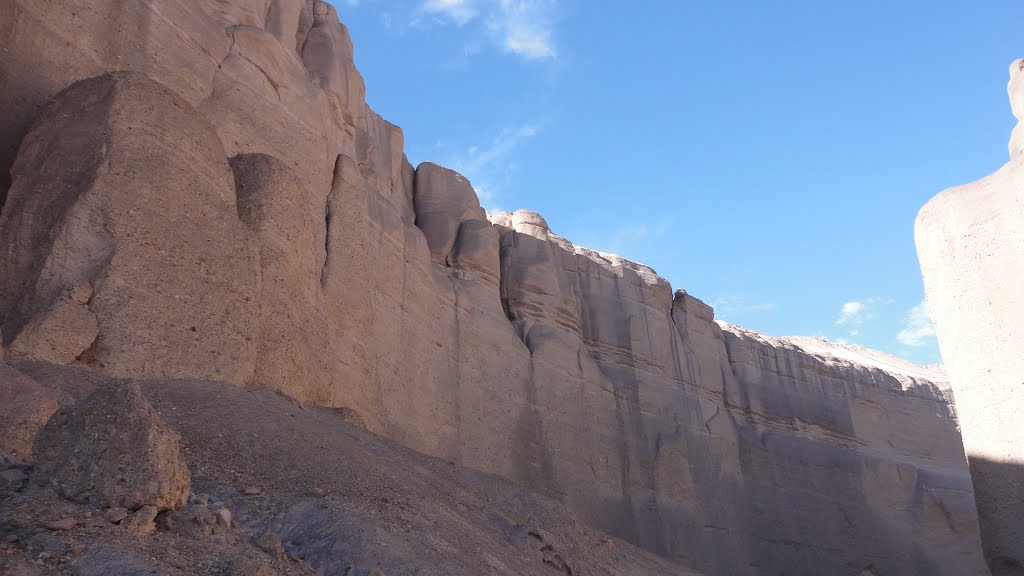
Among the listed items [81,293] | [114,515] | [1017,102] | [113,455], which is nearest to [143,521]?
[114,515]

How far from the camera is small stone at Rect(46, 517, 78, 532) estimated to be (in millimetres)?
5207

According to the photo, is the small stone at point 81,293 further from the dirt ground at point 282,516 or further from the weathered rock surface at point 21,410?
the weathered rock surface at point 21,410

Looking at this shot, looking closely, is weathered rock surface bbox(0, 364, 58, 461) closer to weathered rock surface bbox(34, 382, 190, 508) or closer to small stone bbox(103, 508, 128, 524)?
weathered rock surface bbox(34, 382, 190, 508)

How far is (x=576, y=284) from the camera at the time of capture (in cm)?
2683

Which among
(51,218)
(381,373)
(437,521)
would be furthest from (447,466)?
(51,218)

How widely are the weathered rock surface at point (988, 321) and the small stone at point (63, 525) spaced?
12.9m

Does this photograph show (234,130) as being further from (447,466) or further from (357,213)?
(447,466)

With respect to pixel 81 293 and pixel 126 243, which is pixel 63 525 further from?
pixel 126 243

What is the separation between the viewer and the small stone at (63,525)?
5207 mm

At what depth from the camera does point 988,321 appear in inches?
590

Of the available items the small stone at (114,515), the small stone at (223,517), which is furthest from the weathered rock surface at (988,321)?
the small stone at (114,515)

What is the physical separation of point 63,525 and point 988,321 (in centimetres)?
1368

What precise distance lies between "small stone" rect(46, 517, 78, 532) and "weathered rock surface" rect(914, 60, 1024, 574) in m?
12.9

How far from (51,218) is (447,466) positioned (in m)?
6.13
